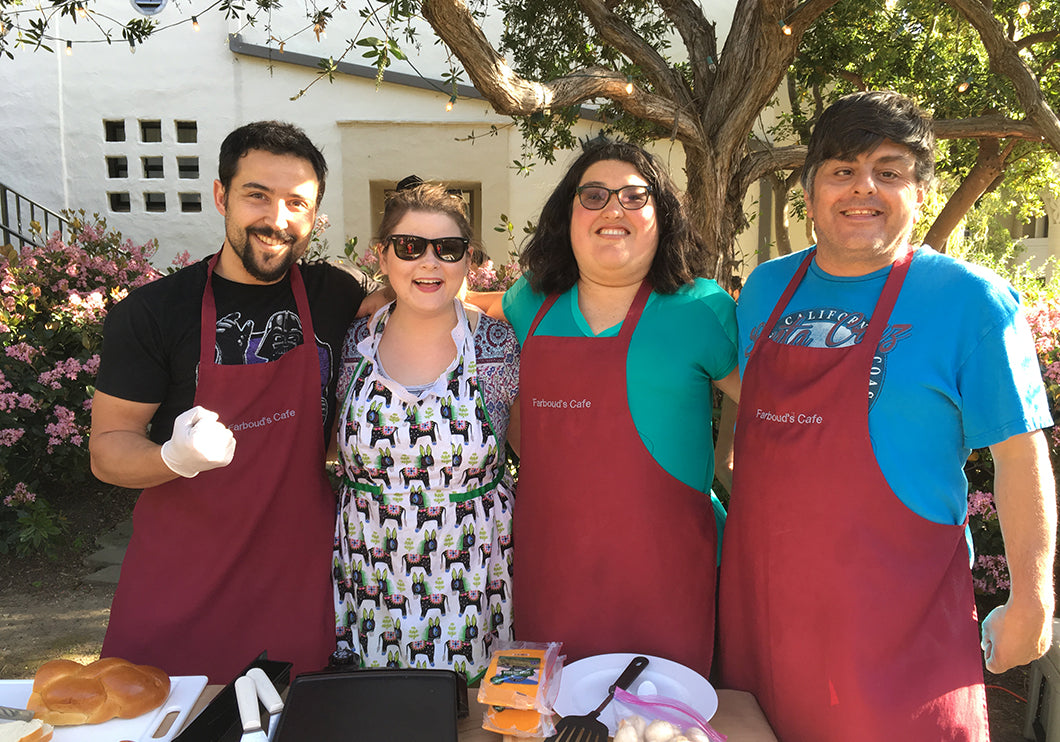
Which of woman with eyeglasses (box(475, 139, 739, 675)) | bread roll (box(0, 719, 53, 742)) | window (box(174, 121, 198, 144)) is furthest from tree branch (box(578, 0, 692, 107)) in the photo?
window (box(174, 121, 198, 144))

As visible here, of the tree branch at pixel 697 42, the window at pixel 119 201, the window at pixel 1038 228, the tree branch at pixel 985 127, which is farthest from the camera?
the window at pixel 1038 228

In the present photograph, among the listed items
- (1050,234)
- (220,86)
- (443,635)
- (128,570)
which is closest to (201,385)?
(128,570)

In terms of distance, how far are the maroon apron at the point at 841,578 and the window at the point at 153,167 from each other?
26.2 ft

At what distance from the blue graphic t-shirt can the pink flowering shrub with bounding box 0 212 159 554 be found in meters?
4.05

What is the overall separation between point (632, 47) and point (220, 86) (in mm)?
5293

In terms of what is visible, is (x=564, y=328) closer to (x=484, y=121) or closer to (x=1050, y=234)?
(x=484, y=121)

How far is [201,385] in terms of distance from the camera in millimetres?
1770

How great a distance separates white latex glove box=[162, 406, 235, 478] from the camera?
1.38 metres

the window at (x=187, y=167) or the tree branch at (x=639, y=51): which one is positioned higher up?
the window at (x=187, y=167)

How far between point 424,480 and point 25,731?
878mm

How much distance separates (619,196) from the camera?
1866 mm

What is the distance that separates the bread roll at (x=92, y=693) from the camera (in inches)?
46.4

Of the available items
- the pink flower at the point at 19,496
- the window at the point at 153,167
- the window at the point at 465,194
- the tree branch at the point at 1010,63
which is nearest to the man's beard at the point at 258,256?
the pink flower at the point at 19,496

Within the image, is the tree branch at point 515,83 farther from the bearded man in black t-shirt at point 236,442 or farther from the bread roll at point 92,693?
the bread roll at point 92,693
